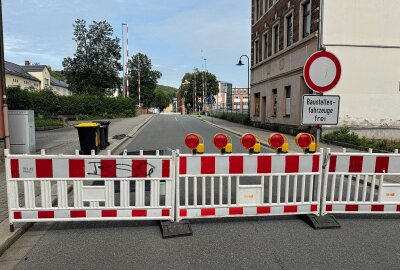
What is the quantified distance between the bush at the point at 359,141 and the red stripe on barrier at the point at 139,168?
10.3m

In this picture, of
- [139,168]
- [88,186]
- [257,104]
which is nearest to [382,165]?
[139,168]

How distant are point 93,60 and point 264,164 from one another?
147 ft

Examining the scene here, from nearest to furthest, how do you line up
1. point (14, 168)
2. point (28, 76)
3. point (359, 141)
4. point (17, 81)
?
point (14, 168), point (359, 141), point (17, 81), point (28, 76)

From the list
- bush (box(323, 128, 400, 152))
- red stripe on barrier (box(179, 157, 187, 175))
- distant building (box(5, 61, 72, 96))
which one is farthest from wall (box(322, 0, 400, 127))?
distant building (box(5, 61, 72, 96))

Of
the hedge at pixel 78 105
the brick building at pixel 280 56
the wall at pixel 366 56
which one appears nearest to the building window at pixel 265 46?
the brick building at pixel 280 56

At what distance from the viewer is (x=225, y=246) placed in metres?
3.83

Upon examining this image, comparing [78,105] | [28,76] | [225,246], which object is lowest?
[225,246]

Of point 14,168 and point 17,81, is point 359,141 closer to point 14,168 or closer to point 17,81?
point 14,168

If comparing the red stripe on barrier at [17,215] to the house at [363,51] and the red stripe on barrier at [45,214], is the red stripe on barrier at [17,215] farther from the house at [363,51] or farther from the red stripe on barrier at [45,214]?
the house at [363,51]

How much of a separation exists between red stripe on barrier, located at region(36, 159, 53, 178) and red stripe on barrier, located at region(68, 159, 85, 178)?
0.26m

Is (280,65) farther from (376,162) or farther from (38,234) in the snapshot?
(38,234)

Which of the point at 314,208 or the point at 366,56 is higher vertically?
the point at 366,56

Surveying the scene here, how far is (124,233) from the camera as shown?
167 inches

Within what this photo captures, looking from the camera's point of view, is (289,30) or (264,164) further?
(289,30)
